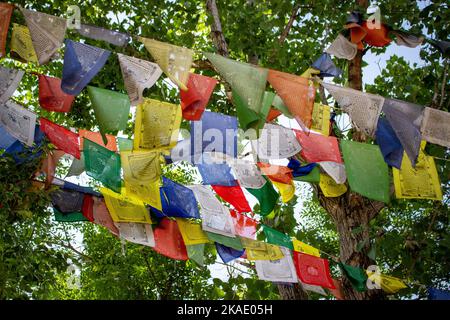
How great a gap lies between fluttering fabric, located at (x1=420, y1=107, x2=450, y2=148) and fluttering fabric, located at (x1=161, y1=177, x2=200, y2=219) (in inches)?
73.9

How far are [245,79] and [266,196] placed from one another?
171 centimetres

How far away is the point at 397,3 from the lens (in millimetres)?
6004

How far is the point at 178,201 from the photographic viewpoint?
504 cm

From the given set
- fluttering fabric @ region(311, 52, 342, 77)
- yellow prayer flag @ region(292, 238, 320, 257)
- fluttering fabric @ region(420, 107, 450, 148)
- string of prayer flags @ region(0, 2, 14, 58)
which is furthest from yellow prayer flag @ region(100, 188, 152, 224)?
fluttering fabric @ region(420, 107, 450, 148)

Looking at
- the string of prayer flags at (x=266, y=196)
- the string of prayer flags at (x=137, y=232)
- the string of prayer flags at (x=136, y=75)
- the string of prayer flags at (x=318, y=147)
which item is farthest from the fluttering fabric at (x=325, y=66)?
the string of prayer flags at (x=137, y=232)

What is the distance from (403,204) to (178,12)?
3.45 metres

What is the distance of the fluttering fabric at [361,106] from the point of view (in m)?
4.23

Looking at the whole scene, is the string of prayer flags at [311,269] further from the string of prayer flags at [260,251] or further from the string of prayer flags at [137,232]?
the string of prayer flags at [137,232]

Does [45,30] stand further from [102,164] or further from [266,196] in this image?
[266,196]

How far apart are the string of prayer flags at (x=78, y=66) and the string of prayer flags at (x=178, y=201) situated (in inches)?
53.6

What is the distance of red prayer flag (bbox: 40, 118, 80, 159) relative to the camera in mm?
4676

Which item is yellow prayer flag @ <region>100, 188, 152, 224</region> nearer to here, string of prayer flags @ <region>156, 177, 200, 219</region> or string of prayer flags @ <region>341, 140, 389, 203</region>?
string of prayer flags @ <region>156, 177, 200, 219</region>

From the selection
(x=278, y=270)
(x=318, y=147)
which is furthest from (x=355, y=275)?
(x=318, y=147)

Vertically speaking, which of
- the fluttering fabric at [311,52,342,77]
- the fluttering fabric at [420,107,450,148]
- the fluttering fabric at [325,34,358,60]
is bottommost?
the fluttering fabric at [420,107,450,148]
